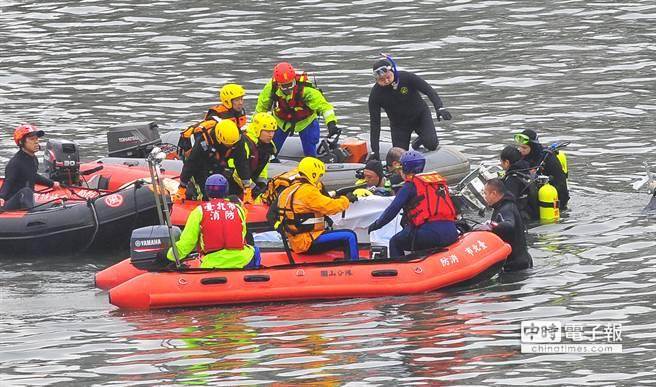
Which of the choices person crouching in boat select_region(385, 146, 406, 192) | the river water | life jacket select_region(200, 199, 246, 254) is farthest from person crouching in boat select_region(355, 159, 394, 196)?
life jacket select_region(200, 199, 246, 254)

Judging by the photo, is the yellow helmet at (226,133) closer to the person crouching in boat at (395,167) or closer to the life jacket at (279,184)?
the life jacket at (279,184)

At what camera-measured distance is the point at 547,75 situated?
79.8 ft

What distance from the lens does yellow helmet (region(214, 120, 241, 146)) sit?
15.7m

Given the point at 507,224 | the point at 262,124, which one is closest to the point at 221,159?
the point at 262,124

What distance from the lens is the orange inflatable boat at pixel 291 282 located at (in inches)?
533

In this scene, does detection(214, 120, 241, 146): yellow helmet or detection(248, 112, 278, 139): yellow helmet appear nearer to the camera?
detection(214, 120, 241, 146): yellow helmet

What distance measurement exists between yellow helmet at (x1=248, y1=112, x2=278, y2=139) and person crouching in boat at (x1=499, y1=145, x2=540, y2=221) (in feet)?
8.03

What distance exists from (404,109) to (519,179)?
2052 mm

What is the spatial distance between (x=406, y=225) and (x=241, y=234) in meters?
1.59

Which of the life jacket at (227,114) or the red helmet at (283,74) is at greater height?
the red helmet at (283,74)

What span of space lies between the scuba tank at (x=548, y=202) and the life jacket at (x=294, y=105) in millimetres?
2971

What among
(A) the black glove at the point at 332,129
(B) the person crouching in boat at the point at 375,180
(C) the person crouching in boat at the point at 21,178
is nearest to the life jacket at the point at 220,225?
(B) the person crouching in boat at the point at 375,180

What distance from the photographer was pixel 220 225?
527 inches

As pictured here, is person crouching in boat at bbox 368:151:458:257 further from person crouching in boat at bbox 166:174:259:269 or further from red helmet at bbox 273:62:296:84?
red helmet at bbox 273:62:296:84
